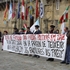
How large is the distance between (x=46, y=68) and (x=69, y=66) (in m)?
1.25

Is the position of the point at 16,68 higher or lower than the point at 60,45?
lower

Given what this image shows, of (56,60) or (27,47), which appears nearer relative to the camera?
(56,60)

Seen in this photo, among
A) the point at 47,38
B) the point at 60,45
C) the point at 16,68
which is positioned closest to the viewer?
the point at 16,68

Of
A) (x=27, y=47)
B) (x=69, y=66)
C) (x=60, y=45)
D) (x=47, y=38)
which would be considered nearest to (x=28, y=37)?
(x=27, y=47)

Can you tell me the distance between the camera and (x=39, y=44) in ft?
50.0

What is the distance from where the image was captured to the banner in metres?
13.6

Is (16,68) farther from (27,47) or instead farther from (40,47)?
(27,47)

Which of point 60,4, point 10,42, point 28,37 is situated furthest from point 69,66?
point 60,4

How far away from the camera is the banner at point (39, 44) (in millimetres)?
13609

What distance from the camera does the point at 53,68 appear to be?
463 inches

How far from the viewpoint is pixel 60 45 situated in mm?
13609

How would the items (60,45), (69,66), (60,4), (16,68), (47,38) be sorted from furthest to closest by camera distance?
1. (60,4)
2. (47,38)
3. (60,45)
4. (69,66)
5. (16,68)

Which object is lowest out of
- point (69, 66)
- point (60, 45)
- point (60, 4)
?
point (69, 66)

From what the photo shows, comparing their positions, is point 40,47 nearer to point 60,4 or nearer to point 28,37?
point 28,37
